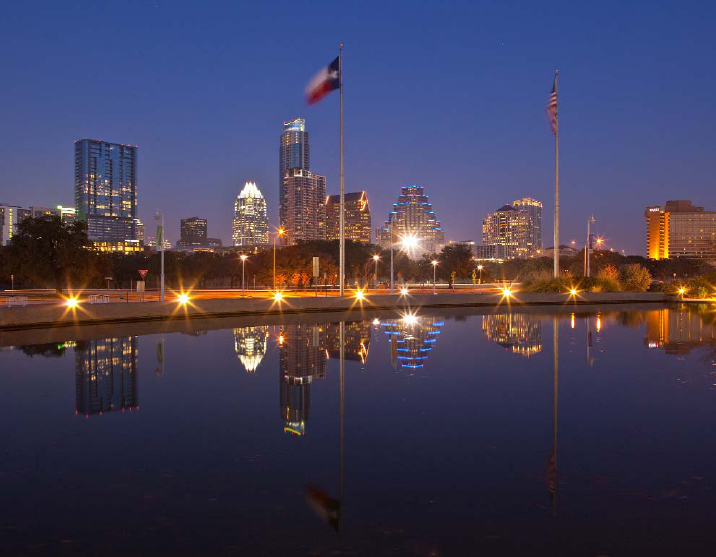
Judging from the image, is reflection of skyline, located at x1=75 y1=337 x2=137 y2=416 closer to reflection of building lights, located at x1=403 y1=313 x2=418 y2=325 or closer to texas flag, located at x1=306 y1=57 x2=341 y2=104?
reflection of building lights, located at x1=403 y1=313 x2=418 y2=325

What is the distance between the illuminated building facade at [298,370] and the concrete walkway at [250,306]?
8498mm

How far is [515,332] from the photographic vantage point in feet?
74.2

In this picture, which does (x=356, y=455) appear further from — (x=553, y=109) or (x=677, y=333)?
(x=553, y=109)

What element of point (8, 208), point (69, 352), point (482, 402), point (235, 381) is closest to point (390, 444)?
point (482, 402)

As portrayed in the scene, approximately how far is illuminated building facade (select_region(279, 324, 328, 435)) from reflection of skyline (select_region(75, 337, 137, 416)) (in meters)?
2.76

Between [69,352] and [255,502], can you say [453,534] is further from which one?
[69,352]

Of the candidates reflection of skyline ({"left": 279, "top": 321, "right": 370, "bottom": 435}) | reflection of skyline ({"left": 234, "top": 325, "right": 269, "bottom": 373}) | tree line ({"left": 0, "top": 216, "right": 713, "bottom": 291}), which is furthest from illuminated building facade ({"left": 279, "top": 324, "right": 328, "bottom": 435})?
tree line ({"left": 0, "top": 216, "right": 713, "bottom": 291})

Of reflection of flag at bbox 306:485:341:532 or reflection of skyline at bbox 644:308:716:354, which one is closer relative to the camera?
reflection of flag at bbox 306:485:341:532

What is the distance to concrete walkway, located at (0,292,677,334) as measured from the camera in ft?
80.8

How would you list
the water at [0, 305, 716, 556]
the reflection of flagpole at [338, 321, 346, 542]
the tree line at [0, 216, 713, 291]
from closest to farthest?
1. the water at [0, 305, 716, 556]
2. the reflection of flagpole at [338, 321, 346, 542]
3. the tree line at [0, 216, 713, 291]

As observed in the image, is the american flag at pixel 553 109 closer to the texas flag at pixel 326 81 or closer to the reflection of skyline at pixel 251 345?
the texas flag at pixel 326 81

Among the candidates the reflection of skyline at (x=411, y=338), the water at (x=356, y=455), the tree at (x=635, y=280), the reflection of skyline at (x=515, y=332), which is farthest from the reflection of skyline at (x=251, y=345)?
the tree at (x=635, y=280)

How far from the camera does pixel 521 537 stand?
5.07 m

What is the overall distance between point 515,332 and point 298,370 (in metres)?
11.6
